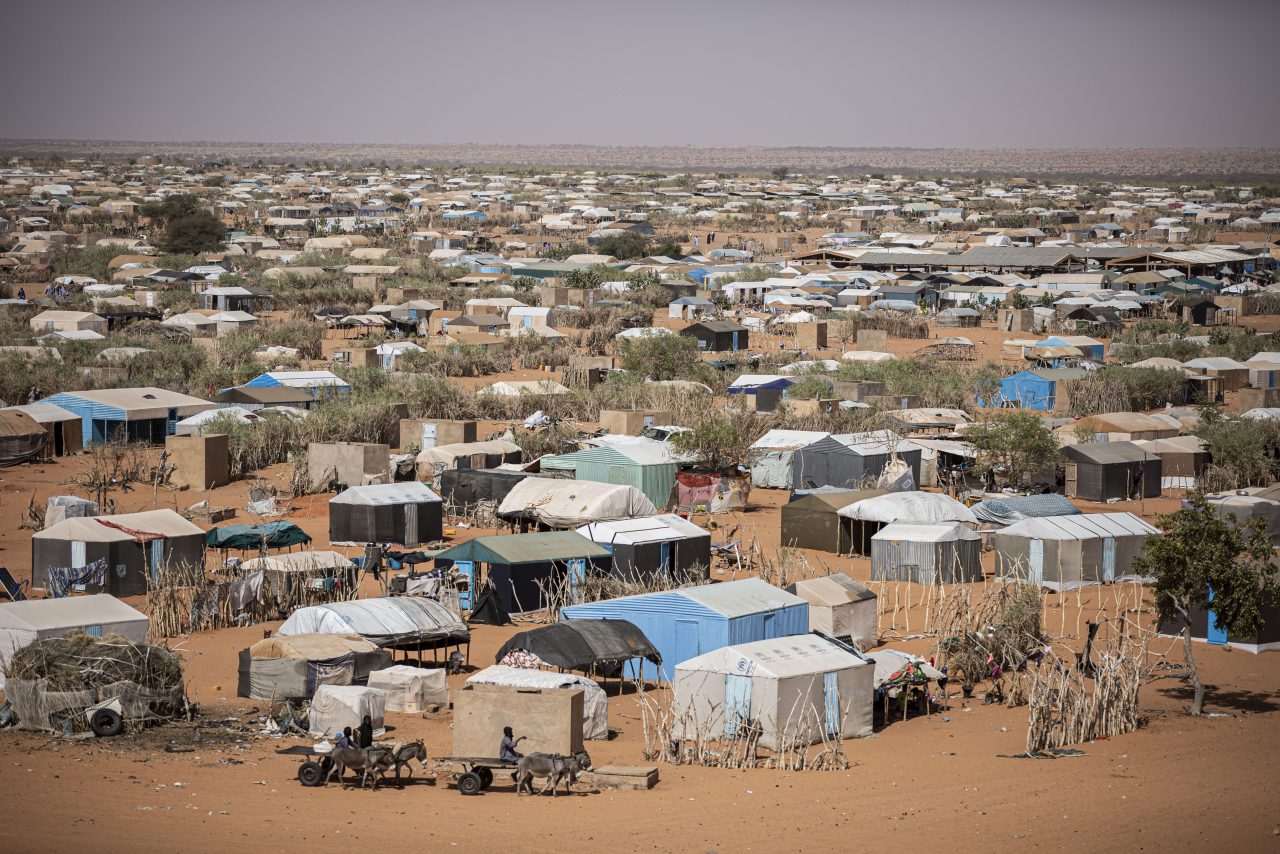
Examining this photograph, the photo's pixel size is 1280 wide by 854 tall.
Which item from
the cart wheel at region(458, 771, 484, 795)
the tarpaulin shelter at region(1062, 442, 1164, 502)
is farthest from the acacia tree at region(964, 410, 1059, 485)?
the cart wheel at region(458, 771, 484, 795)

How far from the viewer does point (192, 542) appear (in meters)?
21.1

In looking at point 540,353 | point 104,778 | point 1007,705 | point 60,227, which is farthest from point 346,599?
point 60,227

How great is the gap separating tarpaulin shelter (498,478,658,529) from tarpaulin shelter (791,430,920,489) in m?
5.02

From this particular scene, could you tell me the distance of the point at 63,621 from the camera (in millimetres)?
16094

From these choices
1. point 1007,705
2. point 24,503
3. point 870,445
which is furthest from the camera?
point 870,445

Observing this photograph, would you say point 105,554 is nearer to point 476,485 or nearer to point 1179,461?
point 476,485

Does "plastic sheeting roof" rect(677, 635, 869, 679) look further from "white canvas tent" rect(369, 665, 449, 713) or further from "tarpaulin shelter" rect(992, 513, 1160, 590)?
"tarpaulin shelter" rect(992, 513, 1160, 590)

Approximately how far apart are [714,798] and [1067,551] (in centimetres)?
1079

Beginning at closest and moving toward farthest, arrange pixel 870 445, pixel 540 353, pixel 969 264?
pixel 870 445, pixel 540 353, pixel 969 264

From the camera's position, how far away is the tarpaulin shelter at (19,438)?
2886cm

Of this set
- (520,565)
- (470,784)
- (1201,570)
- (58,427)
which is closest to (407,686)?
(470,784)

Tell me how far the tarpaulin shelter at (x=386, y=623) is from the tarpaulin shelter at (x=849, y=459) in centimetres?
1187

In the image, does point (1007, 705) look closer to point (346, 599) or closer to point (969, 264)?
point (346, 599)

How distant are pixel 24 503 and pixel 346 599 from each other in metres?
9.54
